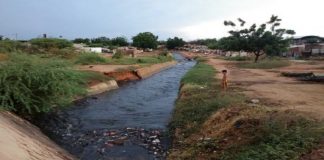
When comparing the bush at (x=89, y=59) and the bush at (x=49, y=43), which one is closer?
the bush at (x=89, y=59)

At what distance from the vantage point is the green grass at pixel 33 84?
15.9 meters

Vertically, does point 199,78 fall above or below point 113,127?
above

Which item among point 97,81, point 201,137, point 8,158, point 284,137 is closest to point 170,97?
point 97,81

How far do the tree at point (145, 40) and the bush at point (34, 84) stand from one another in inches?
4631

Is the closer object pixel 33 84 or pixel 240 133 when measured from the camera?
pixel 240 133

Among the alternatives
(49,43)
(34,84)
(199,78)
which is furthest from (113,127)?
(49,43)

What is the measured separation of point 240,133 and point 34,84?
9.01 m

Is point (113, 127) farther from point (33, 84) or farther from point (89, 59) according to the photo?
point (89, 59)

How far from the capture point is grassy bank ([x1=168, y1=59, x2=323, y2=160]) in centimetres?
990

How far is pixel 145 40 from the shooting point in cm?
13575

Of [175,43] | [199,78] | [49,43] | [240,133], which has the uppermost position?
[49,43]

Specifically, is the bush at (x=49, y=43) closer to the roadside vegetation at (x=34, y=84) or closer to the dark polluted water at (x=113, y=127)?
the dark polluted water at (x=113, y=127)

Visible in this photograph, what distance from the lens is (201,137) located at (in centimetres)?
1327

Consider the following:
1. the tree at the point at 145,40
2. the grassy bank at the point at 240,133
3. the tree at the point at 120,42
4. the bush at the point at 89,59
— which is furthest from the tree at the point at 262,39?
the tree at the point at 120,42
